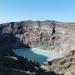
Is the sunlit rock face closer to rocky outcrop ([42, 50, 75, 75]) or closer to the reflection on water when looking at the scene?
the reflection on water

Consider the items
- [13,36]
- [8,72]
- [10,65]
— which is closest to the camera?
[8,72]

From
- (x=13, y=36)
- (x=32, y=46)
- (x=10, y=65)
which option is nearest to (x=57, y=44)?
(x=32, y=46)

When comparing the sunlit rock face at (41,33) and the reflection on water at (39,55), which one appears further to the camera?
the sunlit rock face at (41,33)

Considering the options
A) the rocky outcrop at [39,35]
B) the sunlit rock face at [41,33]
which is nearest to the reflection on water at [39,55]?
the rocky outcrop at [39,35]

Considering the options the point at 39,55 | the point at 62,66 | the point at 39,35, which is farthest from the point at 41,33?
the point at 62,66

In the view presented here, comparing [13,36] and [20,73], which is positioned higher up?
[20,73]

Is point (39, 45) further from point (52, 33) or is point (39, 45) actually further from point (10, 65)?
point (10, 65)

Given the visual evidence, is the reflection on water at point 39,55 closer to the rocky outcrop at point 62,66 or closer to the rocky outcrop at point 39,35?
the rocky outcrop at point 39,35

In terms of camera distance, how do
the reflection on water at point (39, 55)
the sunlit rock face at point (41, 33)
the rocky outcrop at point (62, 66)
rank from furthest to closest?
the sunlit rock face at point (41, 33)
the reflection on water at point (39, 55)
the rocky outcrop at point (62, 66)

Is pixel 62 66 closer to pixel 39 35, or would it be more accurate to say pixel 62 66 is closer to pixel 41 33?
pixel 41 33
